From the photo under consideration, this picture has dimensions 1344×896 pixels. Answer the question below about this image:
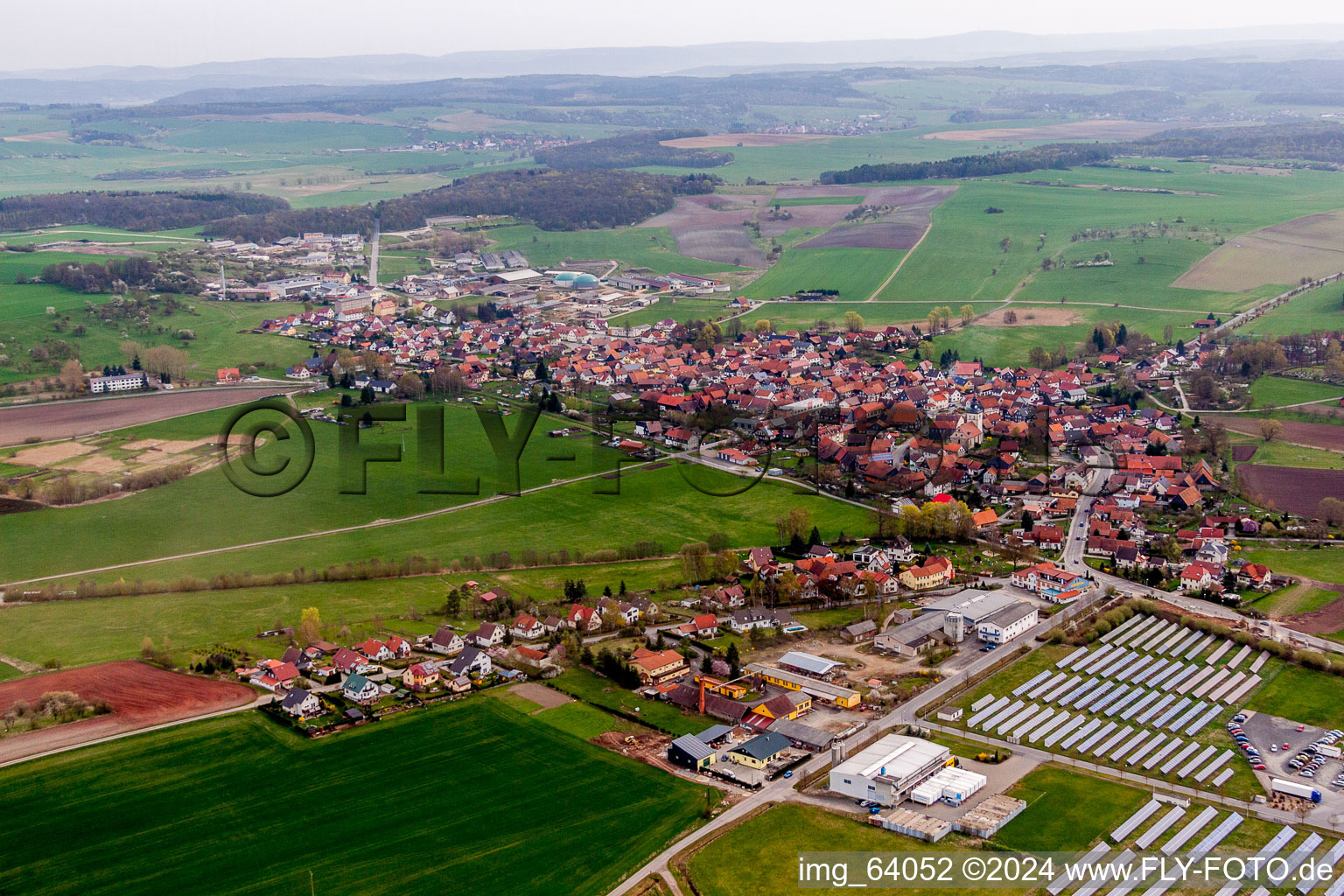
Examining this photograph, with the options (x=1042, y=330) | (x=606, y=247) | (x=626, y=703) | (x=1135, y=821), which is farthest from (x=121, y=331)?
(x=1135, y=821)

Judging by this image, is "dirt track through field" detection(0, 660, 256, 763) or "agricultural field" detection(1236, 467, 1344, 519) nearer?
"dirt track through field" detection(0, 660, 256, 763)

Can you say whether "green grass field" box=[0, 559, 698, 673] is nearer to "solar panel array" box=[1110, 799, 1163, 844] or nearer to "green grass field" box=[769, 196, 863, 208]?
"solar panel array" box=[1110, 799, 1163, 844]

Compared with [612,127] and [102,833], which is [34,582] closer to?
[102,833]

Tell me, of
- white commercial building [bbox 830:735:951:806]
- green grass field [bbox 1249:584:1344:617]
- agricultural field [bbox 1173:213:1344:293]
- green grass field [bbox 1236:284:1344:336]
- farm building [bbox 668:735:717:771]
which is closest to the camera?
white commercial building [bbox 830:735:951:806]

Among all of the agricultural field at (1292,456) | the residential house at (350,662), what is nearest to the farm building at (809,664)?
the residential house at (350,662)

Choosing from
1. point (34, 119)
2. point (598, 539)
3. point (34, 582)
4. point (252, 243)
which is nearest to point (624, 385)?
point (598, 539)

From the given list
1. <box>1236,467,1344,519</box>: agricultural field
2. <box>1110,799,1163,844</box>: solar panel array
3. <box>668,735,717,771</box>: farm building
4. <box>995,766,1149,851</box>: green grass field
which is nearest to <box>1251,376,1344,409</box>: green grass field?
<box>1236,467,1344,519</box>: agricultural field

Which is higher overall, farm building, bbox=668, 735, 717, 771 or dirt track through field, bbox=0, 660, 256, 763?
farm building, bbox=668, 735, 717, 771
